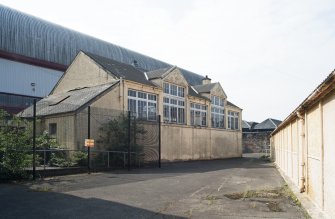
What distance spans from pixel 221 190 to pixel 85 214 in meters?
5.34

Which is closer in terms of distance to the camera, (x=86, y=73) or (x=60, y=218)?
(x=60, y=218)

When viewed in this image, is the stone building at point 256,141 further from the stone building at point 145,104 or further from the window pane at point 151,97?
the window pane at point 151,97

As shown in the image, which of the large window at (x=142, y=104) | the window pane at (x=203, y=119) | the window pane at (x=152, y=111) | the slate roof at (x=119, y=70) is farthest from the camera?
the window pane at (x=203, y=119)

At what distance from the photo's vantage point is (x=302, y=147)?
10.2m

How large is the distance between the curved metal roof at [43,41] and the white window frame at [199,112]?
13166 mm

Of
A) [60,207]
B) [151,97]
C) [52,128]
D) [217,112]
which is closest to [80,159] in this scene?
[52,128]

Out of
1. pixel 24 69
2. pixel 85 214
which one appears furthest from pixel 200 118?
pixel 85 214

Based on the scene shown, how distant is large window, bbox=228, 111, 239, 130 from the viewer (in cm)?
4059

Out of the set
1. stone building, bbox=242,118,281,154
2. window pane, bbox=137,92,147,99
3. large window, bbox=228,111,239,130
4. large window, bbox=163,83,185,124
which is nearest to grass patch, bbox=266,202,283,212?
window pane, bbox=137,92,147,99

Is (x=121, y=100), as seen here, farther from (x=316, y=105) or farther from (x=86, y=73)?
(x=316, y=105)

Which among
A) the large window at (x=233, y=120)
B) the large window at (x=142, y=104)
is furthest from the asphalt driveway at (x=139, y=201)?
the large window at (x=233, y=120)

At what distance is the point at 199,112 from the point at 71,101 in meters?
14.4

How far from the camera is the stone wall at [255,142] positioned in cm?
5502

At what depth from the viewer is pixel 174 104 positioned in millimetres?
29969
